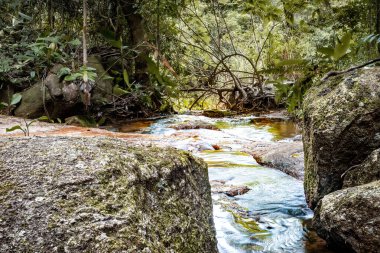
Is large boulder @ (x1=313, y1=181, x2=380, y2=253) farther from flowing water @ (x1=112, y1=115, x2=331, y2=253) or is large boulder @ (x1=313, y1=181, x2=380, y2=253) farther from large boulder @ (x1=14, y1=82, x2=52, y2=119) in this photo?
large boulder @ (x1=14, y1=82, x2=52, y2=119)

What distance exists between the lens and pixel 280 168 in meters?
4.12

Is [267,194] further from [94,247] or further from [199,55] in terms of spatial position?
[199,55]

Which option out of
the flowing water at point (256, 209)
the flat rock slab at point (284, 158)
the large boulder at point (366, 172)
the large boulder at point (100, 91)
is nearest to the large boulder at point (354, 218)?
the large boulder at point (366, 172)

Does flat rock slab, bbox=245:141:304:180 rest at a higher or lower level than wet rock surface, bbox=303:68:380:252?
lower

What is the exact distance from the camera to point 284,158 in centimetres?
417

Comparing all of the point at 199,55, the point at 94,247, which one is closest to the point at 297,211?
the point at 94,247

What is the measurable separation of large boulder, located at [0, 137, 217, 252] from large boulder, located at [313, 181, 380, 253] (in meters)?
0.76

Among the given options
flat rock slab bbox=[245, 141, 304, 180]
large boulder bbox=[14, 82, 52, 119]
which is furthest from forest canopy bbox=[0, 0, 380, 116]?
flat rock slab bbox=[245, 141, 304, 180]

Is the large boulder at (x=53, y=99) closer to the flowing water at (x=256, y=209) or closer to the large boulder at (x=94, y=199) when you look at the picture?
the flowing water at (x=256, y=209)

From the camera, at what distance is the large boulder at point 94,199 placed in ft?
3.23

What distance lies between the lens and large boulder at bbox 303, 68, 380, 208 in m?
2.38

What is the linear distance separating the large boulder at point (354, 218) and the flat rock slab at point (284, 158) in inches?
70.3

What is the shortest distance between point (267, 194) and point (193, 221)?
2.12 m

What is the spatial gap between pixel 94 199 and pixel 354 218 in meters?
1.34
